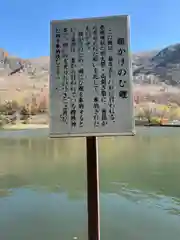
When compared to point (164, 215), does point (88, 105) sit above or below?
above

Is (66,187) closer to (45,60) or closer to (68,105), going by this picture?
(68,105)

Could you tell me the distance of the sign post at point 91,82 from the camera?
2467 millimetres

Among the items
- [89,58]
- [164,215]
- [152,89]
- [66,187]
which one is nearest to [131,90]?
[89,58]

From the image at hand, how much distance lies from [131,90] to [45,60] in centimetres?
12665

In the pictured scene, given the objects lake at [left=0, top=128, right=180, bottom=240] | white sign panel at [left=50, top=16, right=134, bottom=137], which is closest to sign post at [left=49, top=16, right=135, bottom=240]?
white sign panel at [left=50, top=16, right=134, bottom=137]

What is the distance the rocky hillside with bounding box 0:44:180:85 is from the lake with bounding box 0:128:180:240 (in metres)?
85.5

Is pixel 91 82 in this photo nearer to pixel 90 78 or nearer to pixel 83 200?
pixel 90 78

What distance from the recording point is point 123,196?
6777 millimetres

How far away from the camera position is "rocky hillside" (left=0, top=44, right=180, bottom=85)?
9731 centimetres

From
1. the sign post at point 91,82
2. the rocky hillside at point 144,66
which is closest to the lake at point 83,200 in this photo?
the sign post at point 91,82

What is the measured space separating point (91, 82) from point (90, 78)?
0.03 meters

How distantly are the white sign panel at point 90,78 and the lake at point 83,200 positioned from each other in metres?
2.49

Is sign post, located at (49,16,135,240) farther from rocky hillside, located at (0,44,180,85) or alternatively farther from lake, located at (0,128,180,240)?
rocky hillside, located at (0,44,180,85)

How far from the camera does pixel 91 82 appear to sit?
2.53 meters
